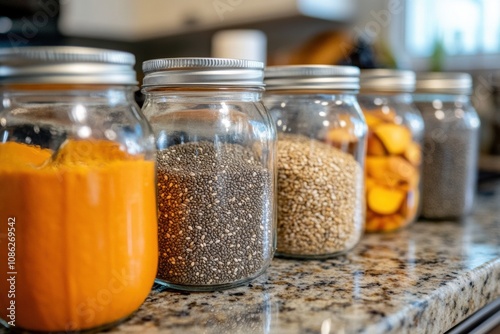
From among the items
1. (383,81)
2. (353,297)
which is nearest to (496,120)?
(383,81)

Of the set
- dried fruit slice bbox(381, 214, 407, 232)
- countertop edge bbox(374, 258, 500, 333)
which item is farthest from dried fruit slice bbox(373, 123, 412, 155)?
countertop edge bbox(374, 258, 500, 333)

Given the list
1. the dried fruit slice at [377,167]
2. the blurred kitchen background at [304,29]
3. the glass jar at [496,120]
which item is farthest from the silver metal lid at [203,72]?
the glass jar at [496,120]

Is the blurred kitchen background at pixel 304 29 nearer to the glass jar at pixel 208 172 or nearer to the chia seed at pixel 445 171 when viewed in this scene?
the chia seed at pixel 445 171

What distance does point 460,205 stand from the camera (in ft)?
3.12

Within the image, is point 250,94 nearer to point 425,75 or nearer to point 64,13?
point 425,75

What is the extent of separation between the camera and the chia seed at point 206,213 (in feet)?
1.79

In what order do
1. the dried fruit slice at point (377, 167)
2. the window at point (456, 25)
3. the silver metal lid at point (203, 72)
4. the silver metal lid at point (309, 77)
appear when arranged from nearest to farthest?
the silver metal lid at point (203, 72) < the silver metal lid at point (309, 77) < the dried fruit slice at point (377, 167) < the window at point (456, 25)

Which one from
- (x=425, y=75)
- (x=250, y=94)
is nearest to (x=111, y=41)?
(x=425, y=75)

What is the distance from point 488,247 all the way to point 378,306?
1.07 ft

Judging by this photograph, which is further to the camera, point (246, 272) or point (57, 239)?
point (246, 272)

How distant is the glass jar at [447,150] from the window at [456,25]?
1.02m

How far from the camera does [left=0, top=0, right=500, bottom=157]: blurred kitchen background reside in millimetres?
1720

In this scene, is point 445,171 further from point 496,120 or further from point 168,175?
point 496,120

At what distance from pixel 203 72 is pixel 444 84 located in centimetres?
58
